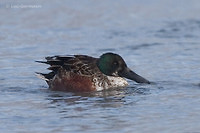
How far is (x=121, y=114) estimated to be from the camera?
9.45m

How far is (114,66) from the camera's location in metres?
11.8

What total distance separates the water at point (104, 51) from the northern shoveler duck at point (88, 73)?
0.72ft

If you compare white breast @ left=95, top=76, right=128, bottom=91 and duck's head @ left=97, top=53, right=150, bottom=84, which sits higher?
duck's head @ left=97, top=53, right=150, bottom=84

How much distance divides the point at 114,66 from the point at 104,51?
2.87m

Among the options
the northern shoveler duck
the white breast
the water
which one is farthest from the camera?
the white breast

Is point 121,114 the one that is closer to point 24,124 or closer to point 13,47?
point 24,124

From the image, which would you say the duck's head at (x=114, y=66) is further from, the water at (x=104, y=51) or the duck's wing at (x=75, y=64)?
the water at (x=104, y=51)

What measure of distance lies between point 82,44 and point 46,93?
3.98 meters

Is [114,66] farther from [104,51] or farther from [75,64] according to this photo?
[104,51]

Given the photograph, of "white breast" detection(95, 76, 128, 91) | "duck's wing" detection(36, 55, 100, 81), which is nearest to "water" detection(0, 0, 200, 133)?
"white breast" detection(95, 76, 128, 91)

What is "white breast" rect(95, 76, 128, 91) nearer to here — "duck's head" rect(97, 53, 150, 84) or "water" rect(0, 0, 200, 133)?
"duck's head" rect(97, 53, 150, 84)

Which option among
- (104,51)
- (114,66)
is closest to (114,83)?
(114,66)

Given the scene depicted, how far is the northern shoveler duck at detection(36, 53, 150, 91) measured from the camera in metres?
11.5

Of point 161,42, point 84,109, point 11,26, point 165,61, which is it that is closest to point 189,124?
point 84,109
